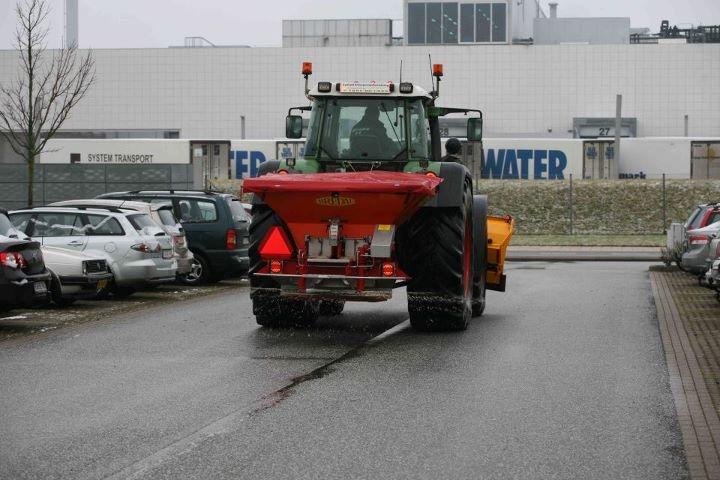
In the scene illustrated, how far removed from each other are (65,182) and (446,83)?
50614mm

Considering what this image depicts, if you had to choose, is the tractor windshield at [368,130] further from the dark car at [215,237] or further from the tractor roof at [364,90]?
the dark car at [215,237]

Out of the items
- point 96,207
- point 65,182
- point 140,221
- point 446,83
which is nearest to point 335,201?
point 140,221

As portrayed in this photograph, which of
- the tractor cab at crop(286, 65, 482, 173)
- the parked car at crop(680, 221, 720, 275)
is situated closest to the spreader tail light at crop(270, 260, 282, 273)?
the tractor cab at crop(286, 65, 482, 173)

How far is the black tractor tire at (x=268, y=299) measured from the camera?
13.9m

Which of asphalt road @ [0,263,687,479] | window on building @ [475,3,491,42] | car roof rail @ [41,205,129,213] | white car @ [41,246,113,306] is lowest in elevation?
asphalt road @ [0,263,687,479]

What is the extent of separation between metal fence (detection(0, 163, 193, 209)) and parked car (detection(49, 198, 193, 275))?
17721mm

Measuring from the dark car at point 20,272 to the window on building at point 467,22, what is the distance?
257 ft

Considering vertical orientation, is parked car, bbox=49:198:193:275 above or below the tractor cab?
below

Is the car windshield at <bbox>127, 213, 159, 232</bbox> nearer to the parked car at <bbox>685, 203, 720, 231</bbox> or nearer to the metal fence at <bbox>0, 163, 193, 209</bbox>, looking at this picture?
the parked car at <bbox>685, 203, 720, 231</bbox>

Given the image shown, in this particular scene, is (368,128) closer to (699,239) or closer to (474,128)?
(474,128)

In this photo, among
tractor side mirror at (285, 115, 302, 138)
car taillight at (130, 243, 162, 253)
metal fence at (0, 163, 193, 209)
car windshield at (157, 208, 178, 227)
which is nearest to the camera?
tractor side mirror at (285, 115, 302, 138)

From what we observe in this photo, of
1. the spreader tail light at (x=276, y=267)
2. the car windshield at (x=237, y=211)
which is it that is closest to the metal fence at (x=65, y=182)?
the car windshield at (x=237, y=211)

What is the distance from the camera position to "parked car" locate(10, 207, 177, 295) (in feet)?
61.1

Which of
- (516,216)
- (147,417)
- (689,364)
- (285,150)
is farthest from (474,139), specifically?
(285,150)
